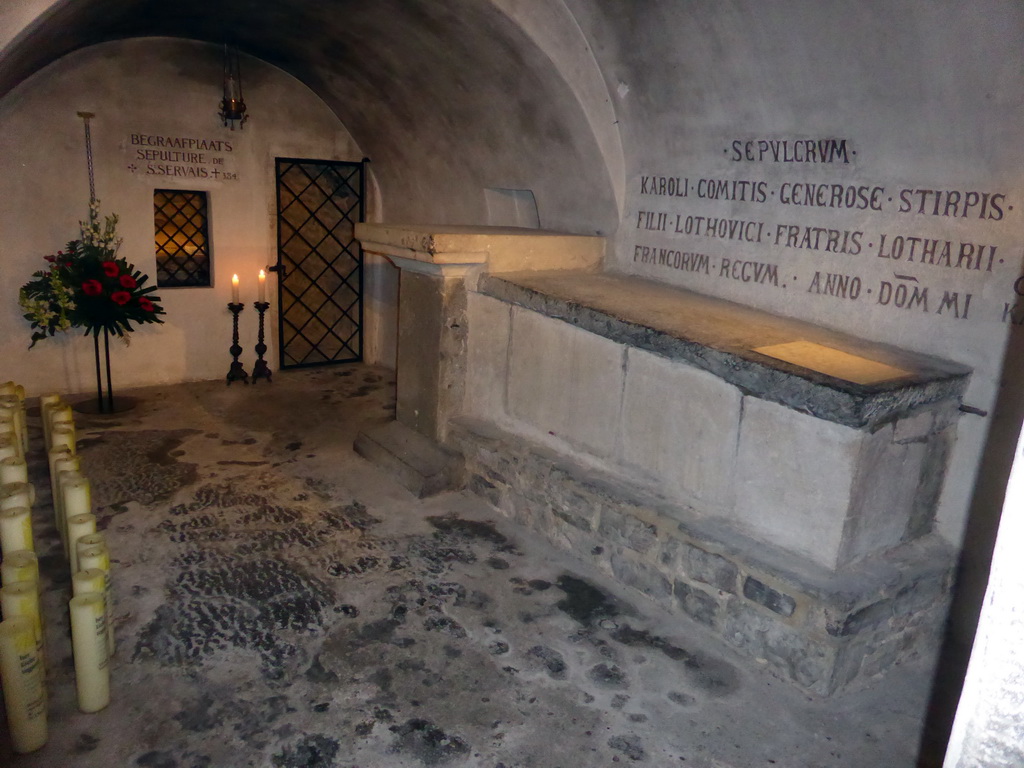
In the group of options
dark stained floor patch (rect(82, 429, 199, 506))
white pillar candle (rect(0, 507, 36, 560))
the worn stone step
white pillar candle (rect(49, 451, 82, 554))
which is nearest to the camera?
white pillar candle (rect(0, 507, 36, 560))

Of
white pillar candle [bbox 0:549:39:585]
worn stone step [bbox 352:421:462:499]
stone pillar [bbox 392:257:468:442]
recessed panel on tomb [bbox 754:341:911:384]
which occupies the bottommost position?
worn stone step [bbox 352:421:462:499]

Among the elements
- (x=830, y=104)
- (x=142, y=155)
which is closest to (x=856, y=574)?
(x=830, y=104)

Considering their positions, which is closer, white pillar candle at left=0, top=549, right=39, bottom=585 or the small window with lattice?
white pillar candle at left=0, top=549, right=39, bottom=585

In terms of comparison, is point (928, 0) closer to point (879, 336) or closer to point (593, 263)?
point (879, 336)

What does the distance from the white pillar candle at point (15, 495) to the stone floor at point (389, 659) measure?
1.60 feet

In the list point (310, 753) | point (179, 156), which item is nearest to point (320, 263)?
point (179, 156)

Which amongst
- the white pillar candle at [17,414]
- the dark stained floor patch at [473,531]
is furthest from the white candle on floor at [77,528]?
the dark stained floor patch at [473,531]

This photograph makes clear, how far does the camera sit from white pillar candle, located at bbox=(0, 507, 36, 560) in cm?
269

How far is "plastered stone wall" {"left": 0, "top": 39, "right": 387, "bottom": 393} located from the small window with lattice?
18 centimetres

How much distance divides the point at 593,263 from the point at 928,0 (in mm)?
2301

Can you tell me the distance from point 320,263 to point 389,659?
16.6ft

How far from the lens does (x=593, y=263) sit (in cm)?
470

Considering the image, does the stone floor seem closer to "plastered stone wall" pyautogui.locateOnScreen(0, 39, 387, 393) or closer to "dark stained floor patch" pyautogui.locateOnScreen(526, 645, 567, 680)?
"dark stained floor patch" pyautogui.locateOnScreen(526, 645, 567, 680)

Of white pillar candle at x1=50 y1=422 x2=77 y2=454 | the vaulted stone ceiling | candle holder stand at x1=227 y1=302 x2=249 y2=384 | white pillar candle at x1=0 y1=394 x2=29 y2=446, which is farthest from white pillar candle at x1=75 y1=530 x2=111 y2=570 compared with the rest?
candle holder stand at x1=227 y1=302 x2=249 y2=384
